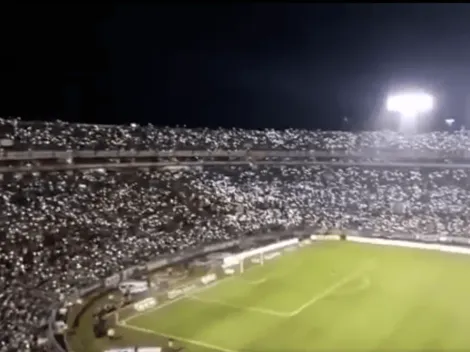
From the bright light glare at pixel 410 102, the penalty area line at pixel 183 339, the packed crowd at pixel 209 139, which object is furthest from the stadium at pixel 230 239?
the bright light glare at pixel 410 102

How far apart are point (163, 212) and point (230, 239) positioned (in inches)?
165

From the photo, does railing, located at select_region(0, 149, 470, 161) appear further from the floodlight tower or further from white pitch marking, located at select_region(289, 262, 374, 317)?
white pitch marking, located at select_region(289, 262, 374, 317)

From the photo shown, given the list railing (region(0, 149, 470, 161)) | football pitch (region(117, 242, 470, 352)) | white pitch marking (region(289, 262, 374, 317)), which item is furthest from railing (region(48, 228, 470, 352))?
railing (region(0, 149, 470, 161))

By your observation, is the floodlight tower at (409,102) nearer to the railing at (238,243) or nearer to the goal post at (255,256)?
the railing at (238,243)

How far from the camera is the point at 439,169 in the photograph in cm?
3866

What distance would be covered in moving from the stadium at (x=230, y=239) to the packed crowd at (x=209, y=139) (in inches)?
7.1

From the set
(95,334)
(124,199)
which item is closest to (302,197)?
(124,199)

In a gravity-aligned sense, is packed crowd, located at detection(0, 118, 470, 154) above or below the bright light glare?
below

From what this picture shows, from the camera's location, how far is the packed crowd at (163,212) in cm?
2204

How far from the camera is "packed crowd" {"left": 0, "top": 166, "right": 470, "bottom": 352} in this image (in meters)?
22.0

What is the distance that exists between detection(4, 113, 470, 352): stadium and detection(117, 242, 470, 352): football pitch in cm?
8

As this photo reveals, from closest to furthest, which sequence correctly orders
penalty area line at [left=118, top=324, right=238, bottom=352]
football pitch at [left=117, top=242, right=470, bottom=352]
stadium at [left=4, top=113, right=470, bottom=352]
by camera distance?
penalty area line at [left=118, top=324, right=238, bottom=352]
football pitch at [left=117, top=242, right=470, bottom=352]
stadium at [left=4, top=113, right=470, bottom=352]

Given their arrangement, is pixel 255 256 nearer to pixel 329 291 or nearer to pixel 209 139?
pixel 329 291

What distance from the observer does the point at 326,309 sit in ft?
69.0
